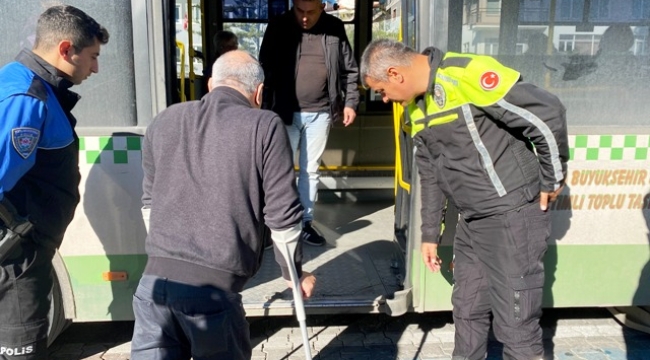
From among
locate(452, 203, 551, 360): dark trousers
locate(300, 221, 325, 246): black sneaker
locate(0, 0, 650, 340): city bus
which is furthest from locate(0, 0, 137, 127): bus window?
locate(452, 203, 551, 360): dark trousers

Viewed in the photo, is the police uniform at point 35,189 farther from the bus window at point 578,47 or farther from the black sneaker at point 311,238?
the black sneaker at point 311,238

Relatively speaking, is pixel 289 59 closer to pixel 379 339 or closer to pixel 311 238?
pixel 311 238

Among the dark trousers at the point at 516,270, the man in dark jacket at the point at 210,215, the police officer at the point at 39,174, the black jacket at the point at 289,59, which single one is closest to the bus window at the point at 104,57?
the police officer at the point at 39,174

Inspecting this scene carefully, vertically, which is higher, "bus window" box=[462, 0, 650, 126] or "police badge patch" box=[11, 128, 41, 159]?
"bus window" box=[462, 0, 650, 126]

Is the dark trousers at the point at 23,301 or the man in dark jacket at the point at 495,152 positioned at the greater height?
the man in dark jacket at the point at 495,152

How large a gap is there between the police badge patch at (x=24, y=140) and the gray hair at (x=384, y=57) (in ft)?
4.59

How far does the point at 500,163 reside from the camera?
2.49m

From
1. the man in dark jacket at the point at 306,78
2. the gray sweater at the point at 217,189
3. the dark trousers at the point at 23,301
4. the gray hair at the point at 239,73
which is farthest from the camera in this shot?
the man in dark jacket at the point at 306,78

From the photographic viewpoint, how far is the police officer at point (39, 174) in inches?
85.7

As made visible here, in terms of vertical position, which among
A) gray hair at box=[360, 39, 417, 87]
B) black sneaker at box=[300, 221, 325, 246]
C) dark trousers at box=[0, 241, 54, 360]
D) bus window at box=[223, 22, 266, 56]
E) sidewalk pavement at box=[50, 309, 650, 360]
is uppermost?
bus window at box=[223, 22, 266, 56]

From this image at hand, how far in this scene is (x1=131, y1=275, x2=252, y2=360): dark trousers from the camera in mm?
2021

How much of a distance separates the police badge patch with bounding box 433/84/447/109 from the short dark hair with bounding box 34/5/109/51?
1.49 m

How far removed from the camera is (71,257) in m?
3.14

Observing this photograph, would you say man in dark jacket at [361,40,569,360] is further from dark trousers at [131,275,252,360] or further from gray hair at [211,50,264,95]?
dark trousers at [131,275,252,360]
